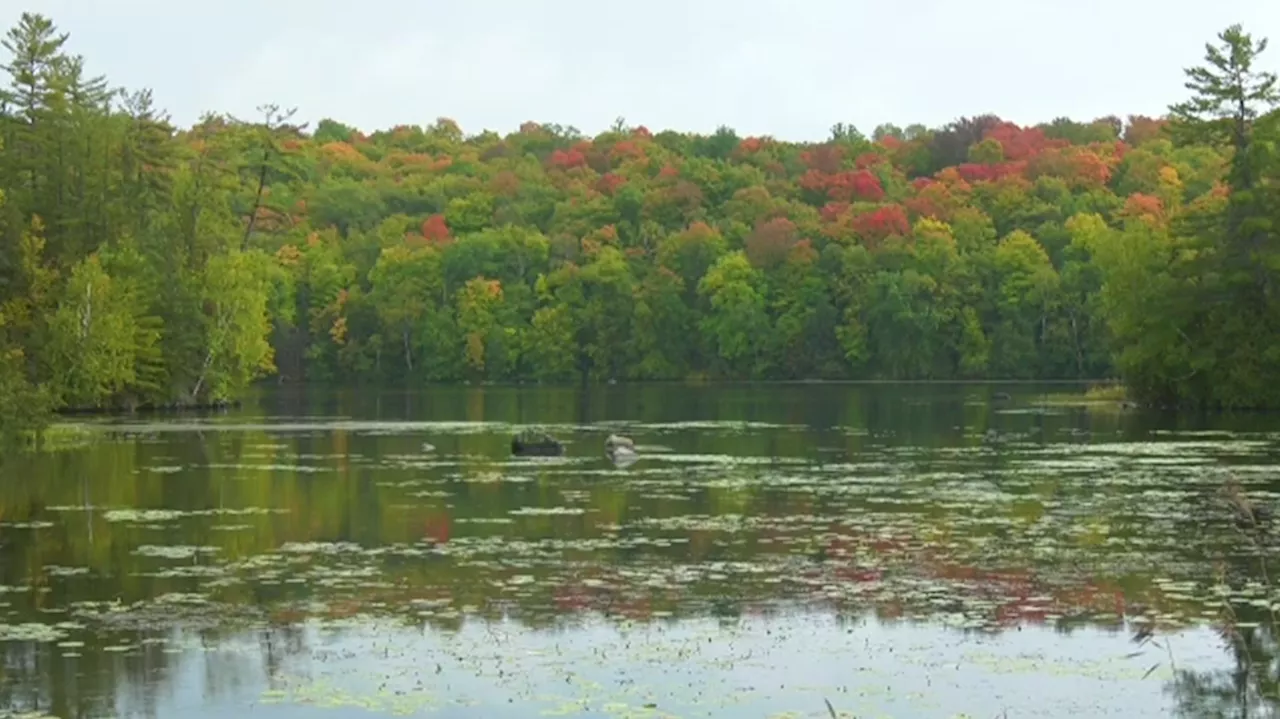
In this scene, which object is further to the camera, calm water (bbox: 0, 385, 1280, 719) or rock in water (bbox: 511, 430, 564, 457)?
rock in water (bbox: 511, 430, 564, 457)

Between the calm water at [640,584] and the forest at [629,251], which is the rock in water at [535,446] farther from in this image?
the forest at [629,251]

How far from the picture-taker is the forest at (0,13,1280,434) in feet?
211

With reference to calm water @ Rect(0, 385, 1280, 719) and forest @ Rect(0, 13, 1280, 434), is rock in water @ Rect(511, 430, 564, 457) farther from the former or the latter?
forest @ Rect(0, 13, 1280, 434)

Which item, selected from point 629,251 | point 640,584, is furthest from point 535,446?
point 629,251

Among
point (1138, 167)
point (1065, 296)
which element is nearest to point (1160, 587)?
point (1065, 296)

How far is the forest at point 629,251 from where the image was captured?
64438 millimetres

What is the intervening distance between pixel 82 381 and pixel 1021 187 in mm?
76937

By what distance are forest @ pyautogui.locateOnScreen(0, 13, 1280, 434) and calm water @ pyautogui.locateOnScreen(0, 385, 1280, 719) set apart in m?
24.8

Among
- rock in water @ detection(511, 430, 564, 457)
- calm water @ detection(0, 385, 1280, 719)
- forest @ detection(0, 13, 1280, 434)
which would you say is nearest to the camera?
calm water @ detection(0, 385, 1280, 719)

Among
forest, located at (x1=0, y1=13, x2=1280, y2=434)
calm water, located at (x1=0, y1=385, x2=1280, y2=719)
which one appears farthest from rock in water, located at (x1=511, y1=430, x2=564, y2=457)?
forest, located at (x1=0, y1=13, x2=1280, y2=434)

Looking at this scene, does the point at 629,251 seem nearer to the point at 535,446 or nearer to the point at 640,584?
the point at 535,446

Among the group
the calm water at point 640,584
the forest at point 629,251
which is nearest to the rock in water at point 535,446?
the calm water at point 640,584

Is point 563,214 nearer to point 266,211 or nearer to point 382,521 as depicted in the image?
point 266,211

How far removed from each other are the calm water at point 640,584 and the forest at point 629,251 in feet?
81.3
